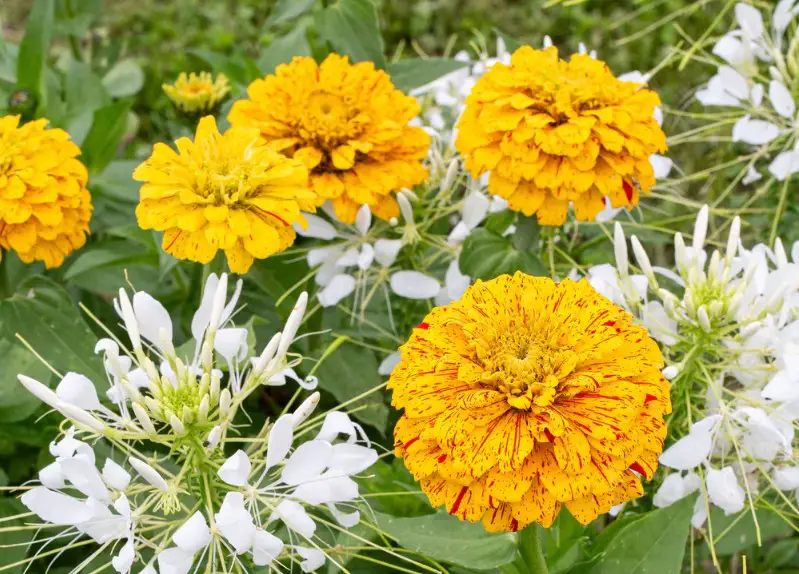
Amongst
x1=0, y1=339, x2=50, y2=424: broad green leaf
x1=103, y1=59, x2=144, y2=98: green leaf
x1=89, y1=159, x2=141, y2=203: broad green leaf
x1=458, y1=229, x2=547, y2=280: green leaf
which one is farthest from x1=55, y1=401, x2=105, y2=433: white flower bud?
x1=103, y1=59, x2=144, y2=98: green leaf

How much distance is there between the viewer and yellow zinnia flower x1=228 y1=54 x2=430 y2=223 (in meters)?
1.00

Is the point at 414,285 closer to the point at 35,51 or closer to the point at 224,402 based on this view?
the point at 224,402

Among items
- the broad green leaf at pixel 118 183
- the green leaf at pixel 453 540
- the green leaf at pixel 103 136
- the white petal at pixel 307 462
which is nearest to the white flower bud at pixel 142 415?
the white petal at pixel 307 462

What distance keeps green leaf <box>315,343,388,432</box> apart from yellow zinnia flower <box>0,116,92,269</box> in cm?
32

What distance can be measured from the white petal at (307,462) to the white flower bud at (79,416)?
14 centimetres

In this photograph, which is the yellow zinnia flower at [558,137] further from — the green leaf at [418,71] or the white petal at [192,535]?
the white petal at [192,535]

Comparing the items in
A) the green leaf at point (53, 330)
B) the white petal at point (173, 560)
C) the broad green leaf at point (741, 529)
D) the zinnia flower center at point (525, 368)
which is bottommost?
the broad green leaf at point (741, 529)

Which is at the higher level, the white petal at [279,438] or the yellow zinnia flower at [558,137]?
the yellow zinnia flower at [558,137]

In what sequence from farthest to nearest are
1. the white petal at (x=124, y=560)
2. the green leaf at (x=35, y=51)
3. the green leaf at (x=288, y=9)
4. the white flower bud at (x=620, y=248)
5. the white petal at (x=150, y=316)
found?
the green leaf at (x=35, y=51), the green leaf at (x=288, y=9), the white flower bud at (x=620, y=248), the white petal at (x=150, y=316), the white petal at (x=124, y=560)

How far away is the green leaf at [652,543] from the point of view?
77 cm

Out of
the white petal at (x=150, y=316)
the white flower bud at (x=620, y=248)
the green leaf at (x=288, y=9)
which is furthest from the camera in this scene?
the green leaf at (x=288, y=9)

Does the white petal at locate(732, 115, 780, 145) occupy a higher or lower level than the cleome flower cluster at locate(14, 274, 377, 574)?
lower

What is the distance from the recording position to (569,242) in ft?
4.05

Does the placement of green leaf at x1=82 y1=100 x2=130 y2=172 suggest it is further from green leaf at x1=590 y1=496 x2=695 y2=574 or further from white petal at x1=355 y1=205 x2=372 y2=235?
green leaf at x1=590 y1=496 x2=695 y2=574
